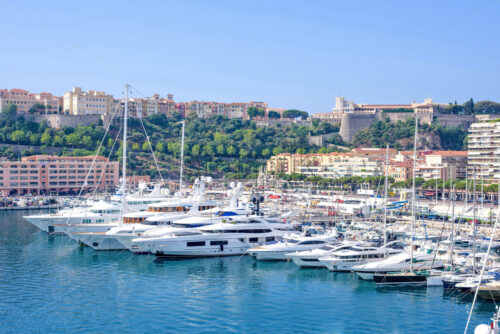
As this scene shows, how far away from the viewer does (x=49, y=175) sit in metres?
61.6

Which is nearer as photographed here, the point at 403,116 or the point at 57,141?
the point at 57,141

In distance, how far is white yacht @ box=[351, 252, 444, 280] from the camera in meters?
21.9

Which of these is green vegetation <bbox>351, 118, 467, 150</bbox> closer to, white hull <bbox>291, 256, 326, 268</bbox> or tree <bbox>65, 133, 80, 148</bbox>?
tree <bbox>65, 133, 80, 148</bbox>

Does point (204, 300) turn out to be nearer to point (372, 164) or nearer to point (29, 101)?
point (372, 164)

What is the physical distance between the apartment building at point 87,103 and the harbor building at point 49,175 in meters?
24.9

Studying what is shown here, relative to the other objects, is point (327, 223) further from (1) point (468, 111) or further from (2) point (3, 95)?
(1) point (468, 111)

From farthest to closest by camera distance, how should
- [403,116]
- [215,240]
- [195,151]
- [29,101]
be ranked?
[403,116]
[29,101]
[195,151]
[215,240]

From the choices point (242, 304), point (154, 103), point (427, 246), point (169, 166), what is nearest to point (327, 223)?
point (427, 246)

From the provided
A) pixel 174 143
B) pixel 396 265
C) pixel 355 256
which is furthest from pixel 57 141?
pixel 396 265

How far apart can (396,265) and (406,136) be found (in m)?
73.7

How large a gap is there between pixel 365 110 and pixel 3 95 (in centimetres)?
6146

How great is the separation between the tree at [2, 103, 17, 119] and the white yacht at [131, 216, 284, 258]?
64.5 metres

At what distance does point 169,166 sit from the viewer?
249 feet

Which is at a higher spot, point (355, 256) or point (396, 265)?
point (355, 256)
